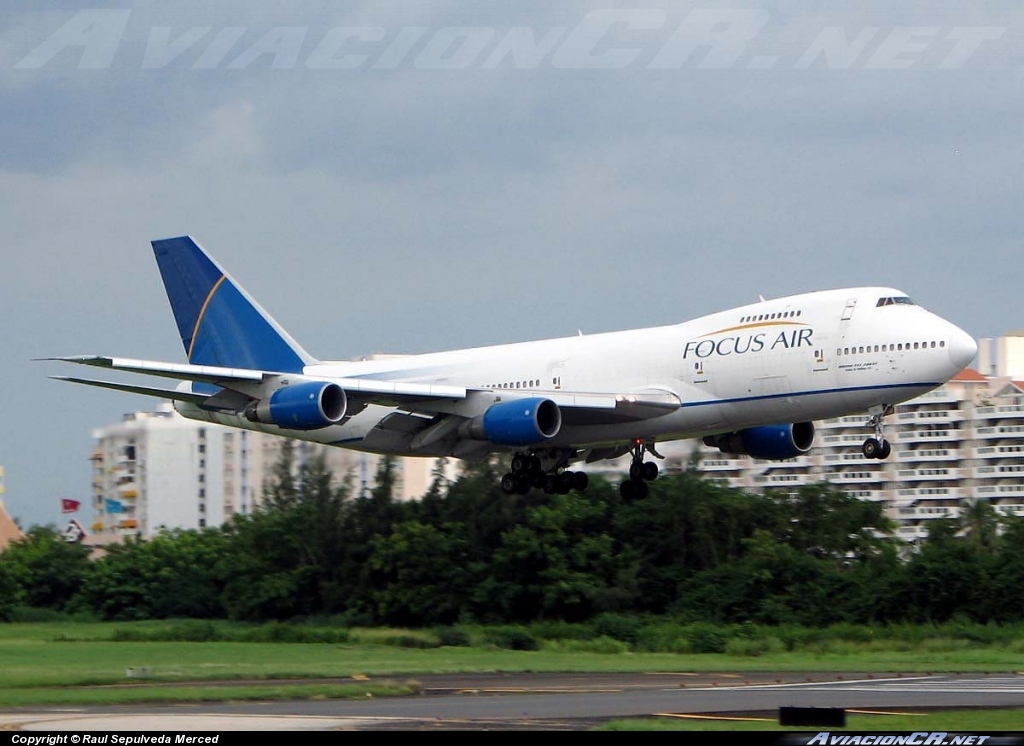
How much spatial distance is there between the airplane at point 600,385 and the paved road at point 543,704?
20.6 ft

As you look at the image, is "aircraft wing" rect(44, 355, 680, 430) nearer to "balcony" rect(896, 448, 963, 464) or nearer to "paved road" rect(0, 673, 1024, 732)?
"paved road" rect(0, 673, 1024, 732)

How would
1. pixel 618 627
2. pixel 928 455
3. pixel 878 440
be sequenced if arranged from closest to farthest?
pixel 878 440 → pixel 618 627 → pixel 928 455

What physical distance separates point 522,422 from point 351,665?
1012 centimetres

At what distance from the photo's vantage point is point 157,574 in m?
79.8

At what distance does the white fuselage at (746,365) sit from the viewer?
1463 inches

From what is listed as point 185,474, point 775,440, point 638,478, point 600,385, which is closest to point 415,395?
point 600,385

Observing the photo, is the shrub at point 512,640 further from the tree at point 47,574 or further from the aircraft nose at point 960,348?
the tree at point 47,574

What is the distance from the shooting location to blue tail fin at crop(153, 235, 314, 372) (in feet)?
161

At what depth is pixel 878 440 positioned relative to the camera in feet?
124

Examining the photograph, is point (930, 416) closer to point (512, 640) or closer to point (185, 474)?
point (185, 474)

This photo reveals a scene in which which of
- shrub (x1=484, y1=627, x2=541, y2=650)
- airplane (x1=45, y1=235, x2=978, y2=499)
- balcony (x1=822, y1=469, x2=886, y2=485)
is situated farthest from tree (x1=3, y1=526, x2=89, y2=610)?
balcony (x1=822, y1=469, x2=886, y2=485)
